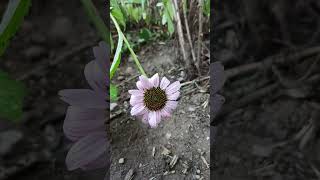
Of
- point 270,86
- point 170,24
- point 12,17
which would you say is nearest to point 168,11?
point 170,24

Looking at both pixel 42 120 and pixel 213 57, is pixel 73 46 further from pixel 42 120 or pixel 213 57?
pixel 213 57

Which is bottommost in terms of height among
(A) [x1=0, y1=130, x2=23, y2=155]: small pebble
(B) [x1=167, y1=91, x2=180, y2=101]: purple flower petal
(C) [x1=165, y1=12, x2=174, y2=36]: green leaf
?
(A) [x1=0, y1=130, x2=23, y2=155]: small pebble

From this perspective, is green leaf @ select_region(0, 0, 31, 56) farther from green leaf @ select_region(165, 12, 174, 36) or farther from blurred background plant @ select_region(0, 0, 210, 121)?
green leaf @ select_region(165, 12, 174, 36)

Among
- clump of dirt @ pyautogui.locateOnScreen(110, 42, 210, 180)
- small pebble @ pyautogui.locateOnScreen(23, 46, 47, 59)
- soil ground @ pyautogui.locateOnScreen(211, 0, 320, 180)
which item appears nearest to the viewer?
clump of dirt @ pyautogui.locateOnScreen(110, 42, 210, 180)

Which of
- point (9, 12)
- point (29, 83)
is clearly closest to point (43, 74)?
point (29, 83)

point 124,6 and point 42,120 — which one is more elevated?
point 124,6

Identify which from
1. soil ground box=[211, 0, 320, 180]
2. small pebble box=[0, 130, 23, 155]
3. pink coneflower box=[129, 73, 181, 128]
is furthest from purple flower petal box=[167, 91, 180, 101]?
small pebble box=[0, 130, 23, 155]

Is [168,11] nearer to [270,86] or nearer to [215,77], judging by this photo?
[215,77]
